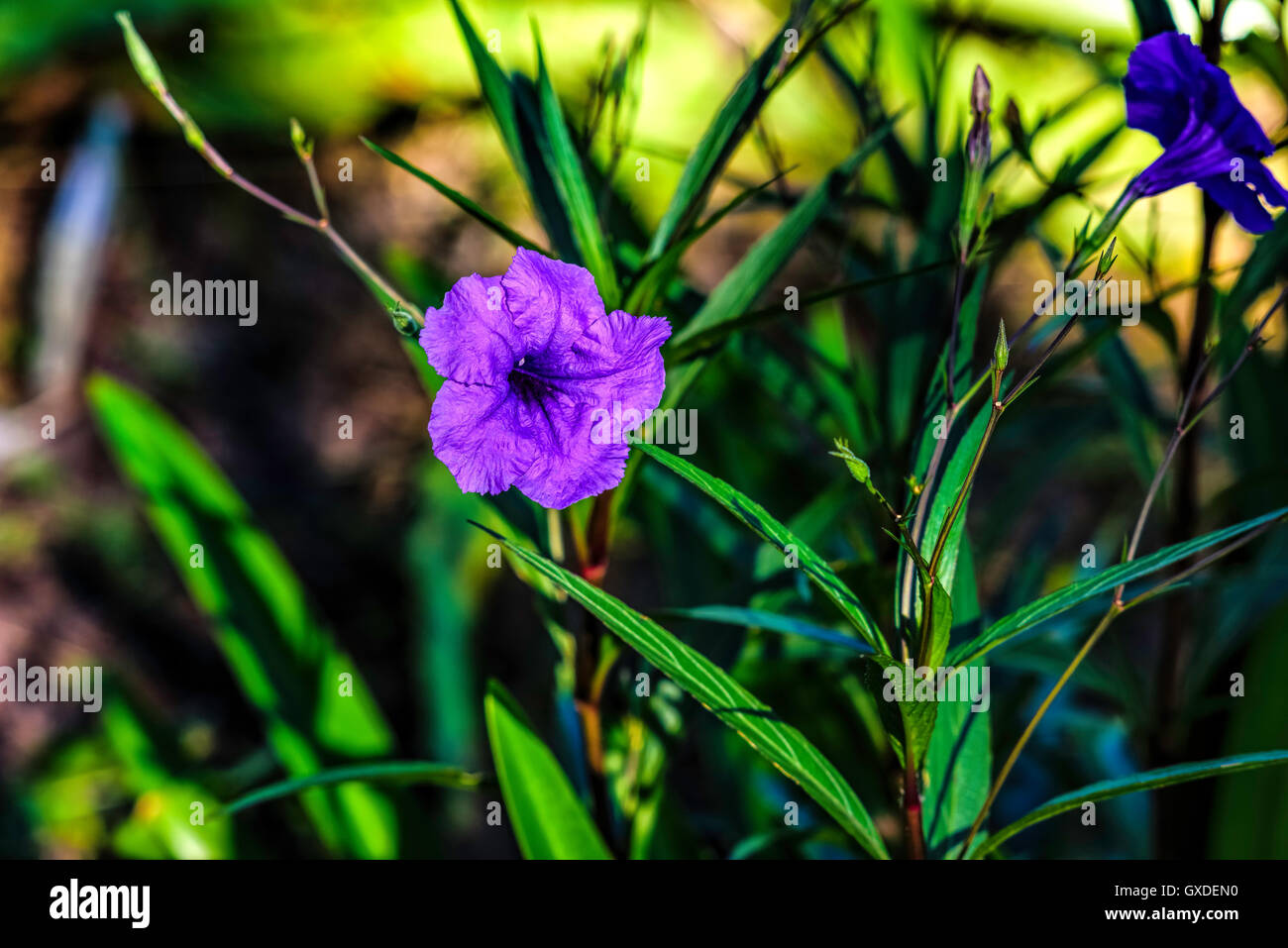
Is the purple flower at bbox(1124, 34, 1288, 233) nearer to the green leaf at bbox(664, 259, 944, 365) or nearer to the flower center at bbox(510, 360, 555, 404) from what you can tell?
the green leaf at bbox(664, 259, 944, 365)

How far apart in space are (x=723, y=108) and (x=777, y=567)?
29 cm

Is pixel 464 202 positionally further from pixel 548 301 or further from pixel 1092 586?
pixel 1092 586

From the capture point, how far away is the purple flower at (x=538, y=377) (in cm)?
39

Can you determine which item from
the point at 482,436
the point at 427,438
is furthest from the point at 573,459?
the point at 427,438

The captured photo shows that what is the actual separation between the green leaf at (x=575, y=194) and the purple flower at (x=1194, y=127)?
10.1 inches

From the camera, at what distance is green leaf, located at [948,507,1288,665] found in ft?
1.35

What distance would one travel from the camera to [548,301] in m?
0.39

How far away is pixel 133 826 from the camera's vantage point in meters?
0.83

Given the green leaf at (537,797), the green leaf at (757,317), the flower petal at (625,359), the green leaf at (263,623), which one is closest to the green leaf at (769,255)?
the green leaf at (757,317)

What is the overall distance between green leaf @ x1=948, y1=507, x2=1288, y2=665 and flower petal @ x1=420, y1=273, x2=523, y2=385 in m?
0.26

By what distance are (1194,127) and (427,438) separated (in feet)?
4.99

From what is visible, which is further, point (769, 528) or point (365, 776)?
point (365, 776)

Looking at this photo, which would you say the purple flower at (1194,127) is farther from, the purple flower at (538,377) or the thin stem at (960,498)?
the purple flower at (538,377)
